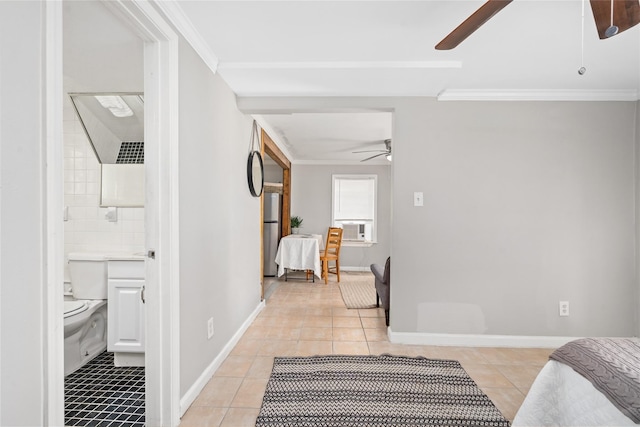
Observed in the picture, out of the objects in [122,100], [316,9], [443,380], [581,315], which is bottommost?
[443,380]

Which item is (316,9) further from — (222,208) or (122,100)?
(122,100)

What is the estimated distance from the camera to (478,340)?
9.67 feet

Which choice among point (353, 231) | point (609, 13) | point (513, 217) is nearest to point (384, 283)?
point (513, 217)

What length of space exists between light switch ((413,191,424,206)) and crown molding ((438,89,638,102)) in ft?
2.84

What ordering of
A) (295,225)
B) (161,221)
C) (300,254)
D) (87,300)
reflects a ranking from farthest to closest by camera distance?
(295,225) → (300,254) → (87,300) → (161,221)

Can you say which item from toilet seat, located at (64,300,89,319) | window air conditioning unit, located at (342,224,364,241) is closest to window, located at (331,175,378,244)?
window air conditioning unit, located at (342,224,364,241)

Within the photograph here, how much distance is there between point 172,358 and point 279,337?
142 centimetres

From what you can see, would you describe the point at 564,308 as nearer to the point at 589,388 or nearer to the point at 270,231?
the point at 589,388

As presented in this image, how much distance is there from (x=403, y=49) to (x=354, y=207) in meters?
4.97

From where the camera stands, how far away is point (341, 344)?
9.58ft

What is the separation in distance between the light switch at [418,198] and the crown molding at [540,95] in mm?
866

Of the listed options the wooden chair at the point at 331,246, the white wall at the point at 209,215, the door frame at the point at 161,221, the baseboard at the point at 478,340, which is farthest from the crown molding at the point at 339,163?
the door frame at the point at 161,221

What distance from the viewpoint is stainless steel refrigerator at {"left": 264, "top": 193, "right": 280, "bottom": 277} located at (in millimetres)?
5984

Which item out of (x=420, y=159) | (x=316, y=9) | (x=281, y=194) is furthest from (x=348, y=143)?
(x=316, y=9)
